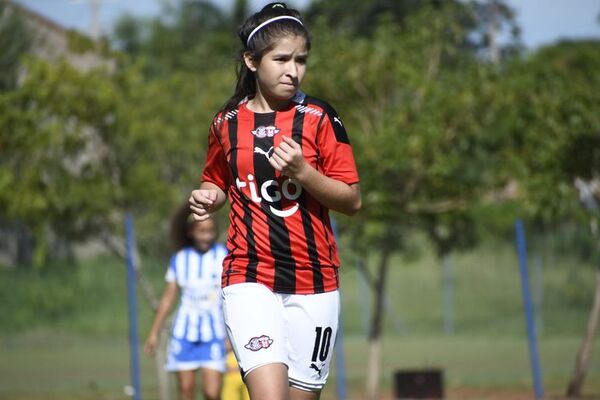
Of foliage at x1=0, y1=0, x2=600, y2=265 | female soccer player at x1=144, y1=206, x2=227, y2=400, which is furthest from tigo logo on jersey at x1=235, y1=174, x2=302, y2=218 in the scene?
foliage at x1=0, y1=0, x2=600, y2=265

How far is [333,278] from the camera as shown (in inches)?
194

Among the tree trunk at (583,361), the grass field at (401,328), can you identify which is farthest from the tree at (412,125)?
the tree trunk at (583,361)

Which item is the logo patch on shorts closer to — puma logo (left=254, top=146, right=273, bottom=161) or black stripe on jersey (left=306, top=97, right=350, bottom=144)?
puma logo (left=254, top=146, right=273, bottom=161)

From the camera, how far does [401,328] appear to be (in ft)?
86.8

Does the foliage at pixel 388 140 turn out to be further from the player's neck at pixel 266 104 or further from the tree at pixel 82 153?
the player's neck at pixel 266 104

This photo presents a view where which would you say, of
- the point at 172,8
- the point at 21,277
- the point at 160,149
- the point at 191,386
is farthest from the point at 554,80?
the point at 172,8

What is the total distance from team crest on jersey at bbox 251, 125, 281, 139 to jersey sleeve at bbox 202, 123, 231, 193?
0.27 meters

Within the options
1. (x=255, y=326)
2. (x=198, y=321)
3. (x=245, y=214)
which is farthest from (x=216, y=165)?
(x=198, y=321)

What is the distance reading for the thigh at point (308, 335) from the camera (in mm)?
4793

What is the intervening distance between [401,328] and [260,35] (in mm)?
22086

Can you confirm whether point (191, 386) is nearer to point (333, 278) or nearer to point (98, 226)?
point (333, 278)

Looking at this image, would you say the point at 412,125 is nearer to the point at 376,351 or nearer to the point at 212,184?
the point at 376,351

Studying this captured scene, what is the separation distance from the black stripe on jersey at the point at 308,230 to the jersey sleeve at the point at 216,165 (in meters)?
0.42

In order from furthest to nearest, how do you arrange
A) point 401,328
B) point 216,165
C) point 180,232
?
point 401,328
point 180,232
point 216,165
